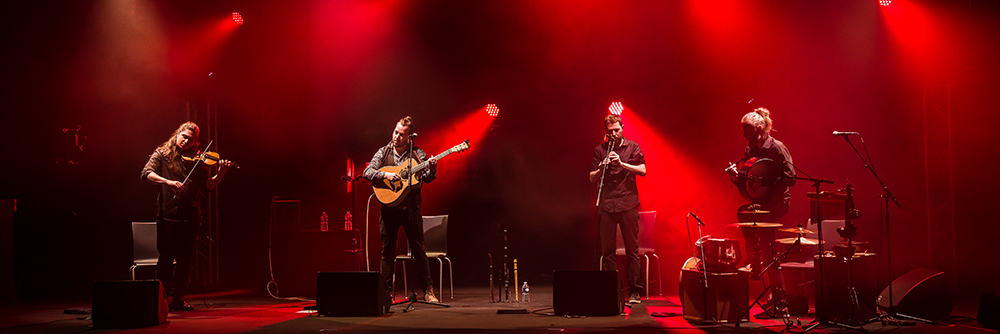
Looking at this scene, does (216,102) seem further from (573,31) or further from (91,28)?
(573,31)

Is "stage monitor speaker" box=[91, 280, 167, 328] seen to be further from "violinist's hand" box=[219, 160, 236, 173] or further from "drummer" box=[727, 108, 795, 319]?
"drummer" box=[727, 108, 795, 319]

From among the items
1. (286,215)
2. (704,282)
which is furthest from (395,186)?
(704,282)

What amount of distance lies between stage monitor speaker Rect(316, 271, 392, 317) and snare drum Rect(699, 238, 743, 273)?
98.0 inches

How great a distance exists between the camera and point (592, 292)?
16.8 feet

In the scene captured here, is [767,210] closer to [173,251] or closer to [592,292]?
[592,292]

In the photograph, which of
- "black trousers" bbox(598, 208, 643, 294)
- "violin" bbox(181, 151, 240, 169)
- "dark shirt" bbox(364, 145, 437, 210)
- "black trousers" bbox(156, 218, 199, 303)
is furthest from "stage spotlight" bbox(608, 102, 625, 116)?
"black trousers" bbox(156, 218, 199, 303)

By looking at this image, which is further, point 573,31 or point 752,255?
point 573,31

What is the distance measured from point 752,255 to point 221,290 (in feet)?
19.4

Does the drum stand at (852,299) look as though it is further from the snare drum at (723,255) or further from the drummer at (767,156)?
the snare drum at (723,255)

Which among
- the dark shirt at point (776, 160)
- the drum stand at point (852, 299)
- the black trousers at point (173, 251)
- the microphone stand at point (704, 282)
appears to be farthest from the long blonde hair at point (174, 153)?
the drum stand at point (852, 299)

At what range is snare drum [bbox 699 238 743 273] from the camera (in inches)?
188

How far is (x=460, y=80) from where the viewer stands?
864 centimetres

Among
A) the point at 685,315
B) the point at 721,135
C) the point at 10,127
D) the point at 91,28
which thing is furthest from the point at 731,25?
the point at 10,127

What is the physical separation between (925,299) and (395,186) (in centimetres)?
420
